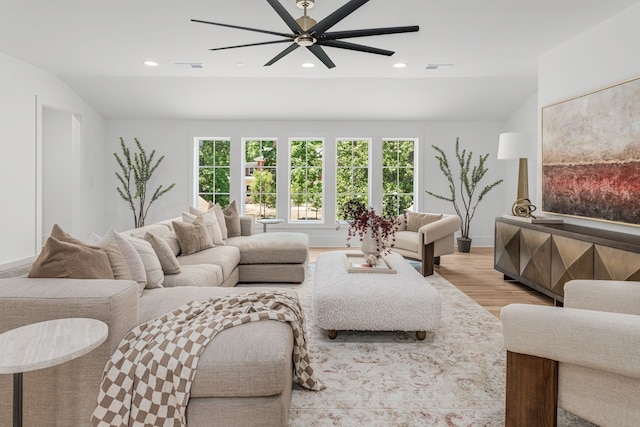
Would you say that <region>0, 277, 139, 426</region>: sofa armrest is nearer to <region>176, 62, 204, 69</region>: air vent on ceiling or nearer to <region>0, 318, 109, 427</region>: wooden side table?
<region>0, 318, 109, 427</region>: wooden side table

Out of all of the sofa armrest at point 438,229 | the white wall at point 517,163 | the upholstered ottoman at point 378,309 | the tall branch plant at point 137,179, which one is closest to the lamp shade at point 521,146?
the sofa armrest at point 438,229

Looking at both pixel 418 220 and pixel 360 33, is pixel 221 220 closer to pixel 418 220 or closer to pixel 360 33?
pixel 418 220

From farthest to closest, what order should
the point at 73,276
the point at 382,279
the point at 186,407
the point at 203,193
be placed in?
the point at 203,193
the point at 382,279
the point at 73,276
the point at 186,407

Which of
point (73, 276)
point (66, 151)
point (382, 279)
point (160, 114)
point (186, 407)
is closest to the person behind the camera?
point (186, 407)

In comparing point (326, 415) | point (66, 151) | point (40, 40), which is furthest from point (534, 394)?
point (66, 151)

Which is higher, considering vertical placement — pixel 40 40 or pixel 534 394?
pixel 40 40

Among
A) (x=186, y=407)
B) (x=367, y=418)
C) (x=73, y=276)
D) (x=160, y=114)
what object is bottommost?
(x=367, y=418)

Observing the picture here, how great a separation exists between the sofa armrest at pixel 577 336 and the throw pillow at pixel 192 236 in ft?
10.4

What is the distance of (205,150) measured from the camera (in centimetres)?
768

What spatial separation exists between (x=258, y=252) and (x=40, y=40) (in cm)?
339

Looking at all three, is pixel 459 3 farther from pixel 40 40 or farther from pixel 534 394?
pixel 40 40

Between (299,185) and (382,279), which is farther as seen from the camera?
(299,185)

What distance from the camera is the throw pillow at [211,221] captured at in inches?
180

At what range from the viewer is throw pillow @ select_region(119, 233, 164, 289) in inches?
108
